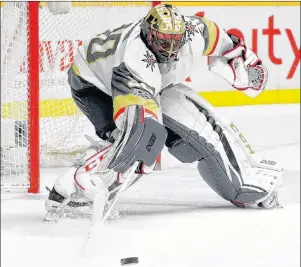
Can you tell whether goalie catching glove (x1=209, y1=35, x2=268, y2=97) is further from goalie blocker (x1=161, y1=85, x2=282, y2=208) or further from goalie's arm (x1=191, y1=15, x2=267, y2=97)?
goalie blocker (x1=161, y1=85, x2=282, y2=208)

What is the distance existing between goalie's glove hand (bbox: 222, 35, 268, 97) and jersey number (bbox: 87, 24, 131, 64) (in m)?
0.37

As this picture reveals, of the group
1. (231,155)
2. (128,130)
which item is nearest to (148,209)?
(231,155)

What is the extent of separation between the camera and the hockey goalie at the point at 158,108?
10.6ft

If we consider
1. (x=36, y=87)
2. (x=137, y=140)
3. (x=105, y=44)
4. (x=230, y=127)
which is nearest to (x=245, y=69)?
(x=230, y=127)

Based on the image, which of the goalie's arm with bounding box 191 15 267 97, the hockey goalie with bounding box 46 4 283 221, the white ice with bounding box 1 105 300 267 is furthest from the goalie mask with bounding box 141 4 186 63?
the white ice with bounding box 1 105 300 267

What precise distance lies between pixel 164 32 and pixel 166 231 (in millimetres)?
632

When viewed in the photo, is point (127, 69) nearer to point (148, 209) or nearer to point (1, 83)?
point (148, 209)

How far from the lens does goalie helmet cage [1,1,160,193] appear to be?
158 inches

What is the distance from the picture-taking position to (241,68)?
3627mm

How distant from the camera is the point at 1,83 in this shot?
415 centimetres

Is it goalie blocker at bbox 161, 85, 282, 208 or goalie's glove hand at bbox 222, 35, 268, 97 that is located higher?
goalie's glove hand at bbox 222, 35, 268, 97

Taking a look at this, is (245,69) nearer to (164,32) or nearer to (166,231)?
(164,32)

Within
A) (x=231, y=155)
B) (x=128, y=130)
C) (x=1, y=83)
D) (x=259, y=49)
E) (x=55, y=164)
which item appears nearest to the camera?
(x=128, y=130)

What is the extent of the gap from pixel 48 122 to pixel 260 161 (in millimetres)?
885
